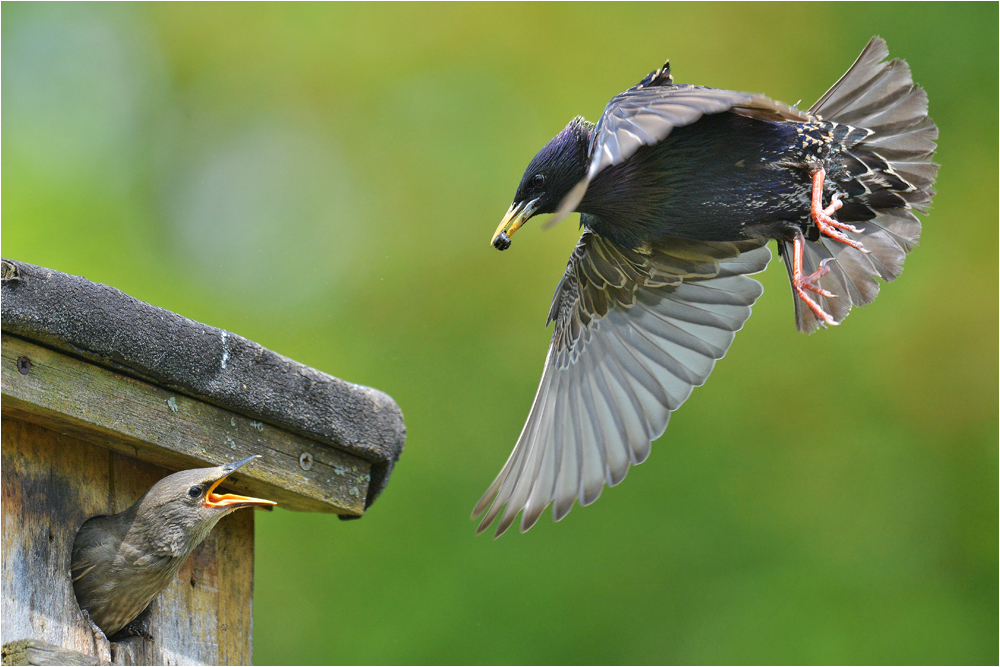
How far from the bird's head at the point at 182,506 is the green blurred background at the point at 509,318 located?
3046mm

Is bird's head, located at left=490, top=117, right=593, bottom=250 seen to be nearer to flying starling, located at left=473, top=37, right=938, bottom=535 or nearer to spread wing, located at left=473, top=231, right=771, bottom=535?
flying starling, located at left=473, top=37, right=938, bottom=535

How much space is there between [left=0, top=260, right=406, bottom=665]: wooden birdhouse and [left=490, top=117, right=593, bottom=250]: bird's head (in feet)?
2.77

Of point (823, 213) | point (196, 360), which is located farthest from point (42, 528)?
point (823, 213)

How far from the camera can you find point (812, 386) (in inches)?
257

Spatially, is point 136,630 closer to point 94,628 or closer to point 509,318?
point 94,628

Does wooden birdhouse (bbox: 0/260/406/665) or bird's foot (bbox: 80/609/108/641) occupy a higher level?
wooden birdhouse (bbox: 0/260/406/665)

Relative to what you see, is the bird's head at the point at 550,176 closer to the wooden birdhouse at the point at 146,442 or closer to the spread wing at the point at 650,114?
the spread wing at the point at 650,114

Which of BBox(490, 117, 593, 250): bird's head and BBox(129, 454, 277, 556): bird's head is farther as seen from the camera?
BBox(490, 117, 593, 250): bird's head

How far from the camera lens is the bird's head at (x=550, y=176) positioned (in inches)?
135

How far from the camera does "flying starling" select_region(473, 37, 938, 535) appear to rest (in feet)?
11.1

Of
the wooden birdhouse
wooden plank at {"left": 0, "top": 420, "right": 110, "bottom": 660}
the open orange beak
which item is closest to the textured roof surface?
the wooden birdhouse

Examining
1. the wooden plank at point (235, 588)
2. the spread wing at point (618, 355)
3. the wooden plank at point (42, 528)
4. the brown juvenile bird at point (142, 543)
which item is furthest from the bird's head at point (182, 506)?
the spread wing at point (618, 355)

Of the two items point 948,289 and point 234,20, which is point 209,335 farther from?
point 948,289

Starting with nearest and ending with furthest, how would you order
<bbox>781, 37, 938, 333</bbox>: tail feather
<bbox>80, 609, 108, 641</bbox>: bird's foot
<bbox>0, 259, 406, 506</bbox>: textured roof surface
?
<bbox>0, 259, 406, 506</bbox>: textured roof surface, <bbox>80, 609, 108, 641</bbox>: bird's foot, <bbox>781, 37, 938, 333</bbox>: tail feather
